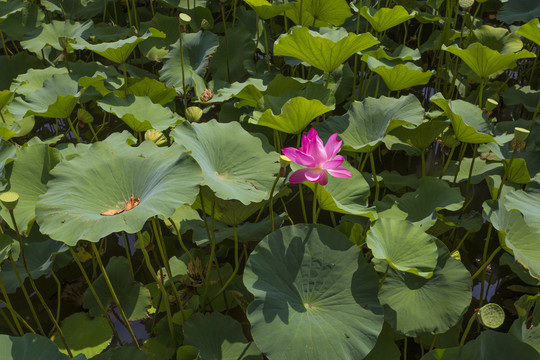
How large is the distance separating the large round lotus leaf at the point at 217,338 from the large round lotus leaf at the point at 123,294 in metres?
0.23

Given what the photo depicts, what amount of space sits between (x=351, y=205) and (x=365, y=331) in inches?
16.3

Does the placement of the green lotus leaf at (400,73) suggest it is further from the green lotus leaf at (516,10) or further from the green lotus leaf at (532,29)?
the green lotus leaf at (516,10)

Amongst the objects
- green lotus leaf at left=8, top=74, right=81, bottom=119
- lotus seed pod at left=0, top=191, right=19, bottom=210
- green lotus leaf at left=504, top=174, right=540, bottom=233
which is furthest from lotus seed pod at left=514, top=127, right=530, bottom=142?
green lotus leaf at left=8, top=74, right=81, bottom=119

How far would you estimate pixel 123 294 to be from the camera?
5.17 ft

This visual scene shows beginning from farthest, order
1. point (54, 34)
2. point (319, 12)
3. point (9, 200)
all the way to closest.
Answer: point (54, 34)
point (319, 12)
point (9, 200)

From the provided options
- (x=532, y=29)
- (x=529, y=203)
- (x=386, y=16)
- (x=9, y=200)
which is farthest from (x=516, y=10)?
(x=9, y=200)

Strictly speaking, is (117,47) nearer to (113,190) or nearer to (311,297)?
(113,190)

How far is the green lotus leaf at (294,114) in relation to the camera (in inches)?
60.1

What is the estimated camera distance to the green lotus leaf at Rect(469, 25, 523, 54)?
2262 mm

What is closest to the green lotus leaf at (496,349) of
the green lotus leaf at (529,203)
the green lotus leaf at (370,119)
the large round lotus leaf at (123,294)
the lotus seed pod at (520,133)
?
the green lotus leaf at (529,203)

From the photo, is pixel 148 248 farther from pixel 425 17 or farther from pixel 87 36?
pixel 425 17

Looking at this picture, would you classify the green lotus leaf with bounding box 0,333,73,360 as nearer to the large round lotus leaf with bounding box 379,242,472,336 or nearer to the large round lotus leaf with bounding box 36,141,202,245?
the large round lotus leaf with bounding box 36,141,202,245

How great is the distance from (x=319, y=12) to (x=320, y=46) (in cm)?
70

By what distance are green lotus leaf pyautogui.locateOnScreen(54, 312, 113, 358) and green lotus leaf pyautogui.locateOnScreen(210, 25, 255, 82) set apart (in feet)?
4.74
